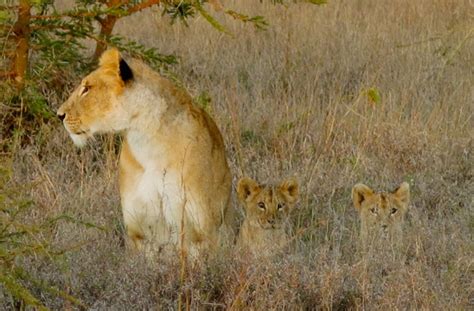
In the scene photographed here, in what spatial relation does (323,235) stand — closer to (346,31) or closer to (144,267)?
(144,267)

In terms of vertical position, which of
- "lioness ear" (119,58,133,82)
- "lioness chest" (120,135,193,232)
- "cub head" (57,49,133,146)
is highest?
"lioness ear" (119,58,133,82)

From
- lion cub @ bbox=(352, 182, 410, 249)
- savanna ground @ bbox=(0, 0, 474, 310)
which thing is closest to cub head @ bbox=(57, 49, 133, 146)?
savanna ground @ bbox=(0, 0, 474, 310)

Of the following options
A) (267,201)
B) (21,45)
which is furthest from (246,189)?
(21,45)

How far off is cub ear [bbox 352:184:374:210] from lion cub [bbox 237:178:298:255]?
0.36m

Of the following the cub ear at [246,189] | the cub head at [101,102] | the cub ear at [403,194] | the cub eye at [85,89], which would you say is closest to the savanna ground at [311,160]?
the cub ear at [403,194]

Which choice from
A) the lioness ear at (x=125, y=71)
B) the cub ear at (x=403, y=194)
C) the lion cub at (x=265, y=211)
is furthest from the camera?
the cub ear at (x=403, y=194)

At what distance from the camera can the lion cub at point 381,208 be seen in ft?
20.3

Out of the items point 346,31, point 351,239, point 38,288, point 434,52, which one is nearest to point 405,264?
point 351,239

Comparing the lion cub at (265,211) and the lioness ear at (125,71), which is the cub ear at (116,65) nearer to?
the lioness ear at (125,71)

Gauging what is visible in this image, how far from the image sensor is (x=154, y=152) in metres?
5.46

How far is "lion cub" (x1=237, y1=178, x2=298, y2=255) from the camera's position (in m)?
5.96

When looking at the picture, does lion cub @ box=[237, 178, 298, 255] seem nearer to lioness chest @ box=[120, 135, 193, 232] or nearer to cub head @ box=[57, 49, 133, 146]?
lioness chest @ box=[120, 135, 193, 232]

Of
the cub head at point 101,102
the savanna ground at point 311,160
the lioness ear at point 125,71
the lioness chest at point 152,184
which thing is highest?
the lioness ear at point 125,71

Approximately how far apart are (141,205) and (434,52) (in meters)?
5.02
